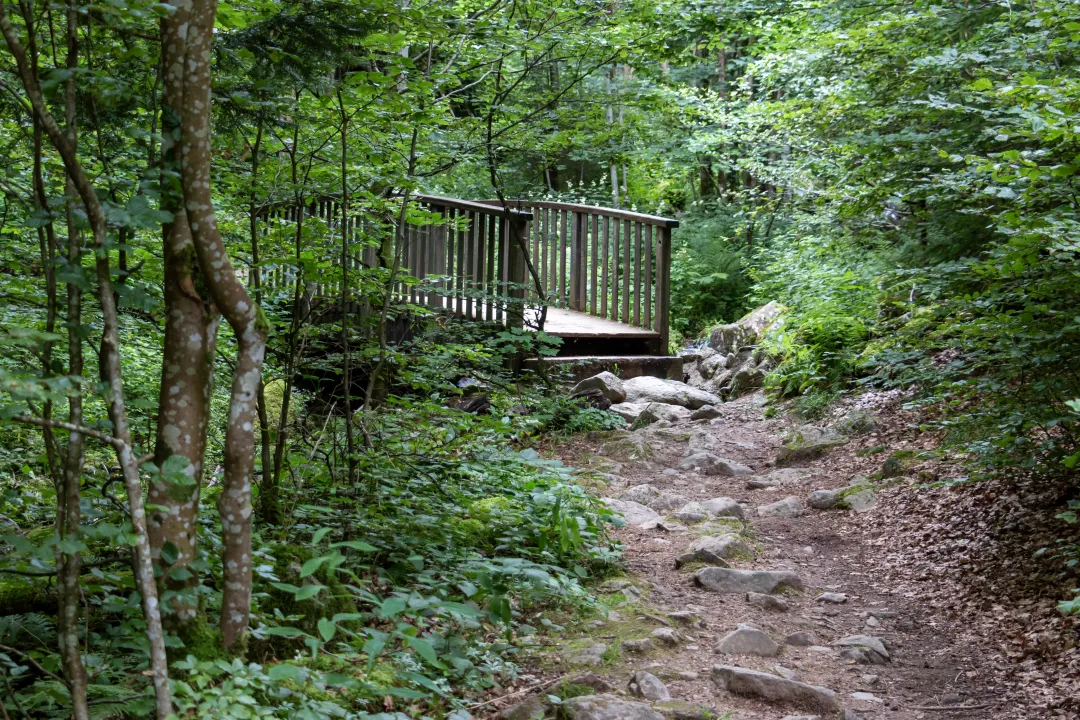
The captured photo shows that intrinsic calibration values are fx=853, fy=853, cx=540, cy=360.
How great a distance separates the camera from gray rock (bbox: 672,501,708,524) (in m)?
5.44

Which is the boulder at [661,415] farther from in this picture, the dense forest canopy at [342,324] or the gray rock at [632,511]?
the gray rock at [632,511]

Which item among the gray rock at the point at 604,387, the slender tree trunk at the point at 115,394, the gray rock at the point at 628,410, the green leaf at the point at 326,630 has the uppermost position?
the slender tree trunk at the point at 115,394

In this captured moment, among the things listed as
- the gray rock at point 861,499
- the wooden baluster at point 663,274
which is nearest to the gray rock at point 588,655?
the gray rock at point 861,499

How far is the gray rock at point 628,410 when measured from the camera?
828cm

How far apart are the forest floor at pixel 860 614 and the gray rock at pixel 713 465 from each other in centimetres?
43

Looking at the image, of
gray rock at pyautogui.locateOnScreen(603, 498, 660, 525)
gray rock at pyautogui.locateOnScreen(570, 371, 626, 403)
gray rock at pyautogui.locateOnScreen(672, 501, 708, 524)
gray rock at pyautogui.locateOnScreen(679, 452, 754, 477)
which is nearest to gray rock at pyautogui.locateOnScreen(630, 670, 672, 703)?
gray rock at pyautogui.locateOnScreen(603, 498, 660, 525)

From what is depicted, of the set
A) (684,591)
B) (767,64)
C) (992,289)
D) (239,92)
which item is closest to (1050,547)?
(992,289)

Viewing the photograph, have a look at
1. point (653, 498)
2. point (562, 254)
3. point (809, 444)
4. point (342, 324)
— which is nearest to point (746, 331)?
point (562, 254)

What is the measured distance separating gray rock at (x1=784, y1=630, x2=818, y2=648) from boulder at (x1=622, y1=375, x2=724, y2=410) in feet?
16.7

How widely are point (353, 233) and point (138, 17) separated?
5.40ft

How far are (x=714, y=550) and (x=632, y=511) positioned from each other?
2.83 ft

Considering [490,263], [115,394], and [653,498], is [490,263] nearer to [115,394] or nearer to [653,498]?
[653,498]

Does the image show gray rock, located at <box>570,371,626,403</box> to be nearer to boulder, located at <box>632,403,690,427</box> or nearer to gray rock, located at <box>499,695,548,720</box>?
boulder, located at <box>632,403,690,427</box>

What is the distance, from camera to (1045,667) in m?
3.35
